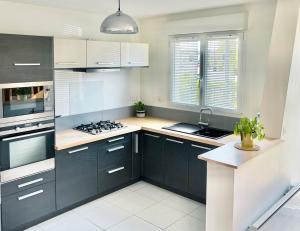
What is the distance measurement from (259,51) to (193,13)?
1.09 meters

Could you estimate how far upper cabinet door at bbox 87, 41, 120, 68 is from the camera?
403 cm

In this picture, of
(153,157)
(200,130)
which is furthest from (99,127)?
(200,130)

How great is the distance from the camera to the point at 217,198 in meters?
2.64

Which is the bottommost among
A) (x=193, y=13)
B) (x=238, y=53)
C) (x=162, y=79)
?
(x=162, y=79)

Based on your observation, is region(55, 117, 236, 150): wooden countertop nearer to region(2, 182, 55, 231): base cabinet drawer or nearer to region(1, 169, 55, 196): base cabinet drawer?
region(1, 169, 55, 196): base cabinet drawer

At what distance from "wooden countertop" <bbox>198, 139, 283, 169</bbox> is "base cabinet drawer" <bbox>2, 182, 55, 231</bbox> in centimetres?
186

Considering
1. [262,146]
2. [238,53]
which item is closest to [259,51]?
[238,53]

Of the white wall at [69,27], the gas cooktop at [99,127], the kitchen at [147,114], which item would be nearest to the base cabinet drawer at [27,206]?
the kitchen at [147,114]

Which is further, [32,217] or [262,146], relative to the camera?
[32,217]

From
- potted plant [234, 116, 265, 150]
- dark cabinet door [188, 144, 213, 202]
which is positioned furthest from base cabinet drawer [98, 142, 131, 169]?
potted plant [234, 116, 265, 150]

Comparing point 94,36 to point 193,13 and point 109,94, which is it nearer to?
point 109,94

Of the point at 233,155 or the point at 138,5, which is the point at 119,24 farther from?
the point at 233,155

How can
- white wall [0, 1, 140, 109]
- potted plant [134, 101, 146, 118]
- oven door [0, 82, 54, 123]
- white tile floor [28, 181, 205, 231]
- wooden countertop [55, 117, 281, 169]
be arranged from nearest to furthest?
wooden countertop [55, 117, 281, 169] → oven door [0, 82, 54, 123] → white tile floor [28, 181, 205, 231] → white wall [0, 1, 140, 109] → potted plant [134, 101, 146, 118]

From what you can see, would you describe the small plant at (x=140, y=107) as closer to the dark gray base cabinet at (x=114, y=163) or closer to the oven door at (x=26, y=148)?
the dark gray base cabinet at (x=114, y=163)
